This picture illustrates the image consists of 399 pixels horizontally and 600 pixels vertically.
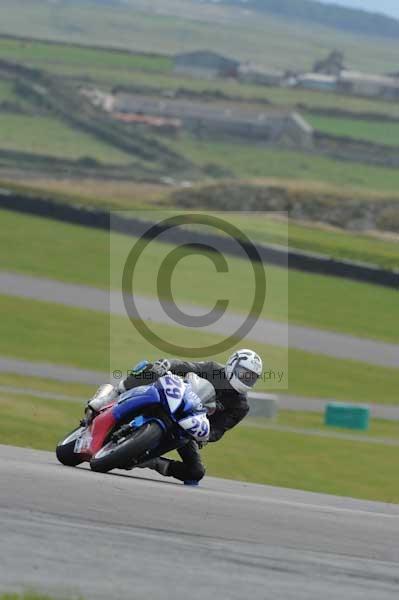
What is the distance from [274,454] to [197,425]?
7.24 metres

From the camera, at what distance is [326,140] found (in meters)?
127

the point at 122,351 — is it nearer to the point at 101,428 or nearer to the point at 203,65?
the point at 101,428

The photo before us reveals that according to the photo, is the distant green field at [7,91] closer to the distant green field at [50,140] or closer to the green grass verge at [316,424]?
the distant green field at [50,140]

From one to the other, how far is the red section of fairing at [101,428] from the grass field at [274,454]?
4.86 metres

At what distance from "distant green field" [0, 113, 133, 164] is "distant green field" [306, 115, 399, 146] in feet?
89.0

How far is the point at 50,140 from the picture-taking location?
353ft

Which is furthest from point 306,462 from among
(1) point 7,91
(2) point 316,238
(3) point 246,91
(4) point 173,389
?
(3) point 246,91

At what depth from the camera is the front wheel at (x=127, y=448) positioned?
1197cm

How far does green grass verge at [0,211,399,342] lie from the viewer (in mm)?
37750

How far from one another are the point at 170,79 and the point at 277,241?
388 feet

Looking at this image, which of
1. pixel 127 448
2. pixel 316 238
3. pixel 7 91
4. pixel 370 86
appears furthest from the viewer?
pixel 370 86

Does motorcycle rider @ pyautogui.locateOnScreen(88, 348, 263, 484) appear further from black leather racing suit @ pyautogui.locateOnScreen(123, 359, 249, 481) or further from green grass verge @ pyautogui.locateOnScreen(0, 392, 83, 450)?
green grass verge @ pyautogui.locateOnScreen(0, 392, 83, 450)

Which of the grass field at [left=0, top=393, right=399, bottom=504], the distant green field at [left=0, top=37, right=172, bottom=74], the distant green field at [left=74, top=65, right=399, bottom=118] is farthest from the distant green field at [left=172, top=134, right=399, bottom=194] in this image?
the grass field at [left=0, top=393, right=399, bottom=504]

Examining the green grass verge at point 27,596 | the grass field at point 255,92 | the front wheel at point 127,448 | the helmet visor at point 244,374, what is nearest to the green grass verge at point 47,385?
the helmet visor at point 244,374
